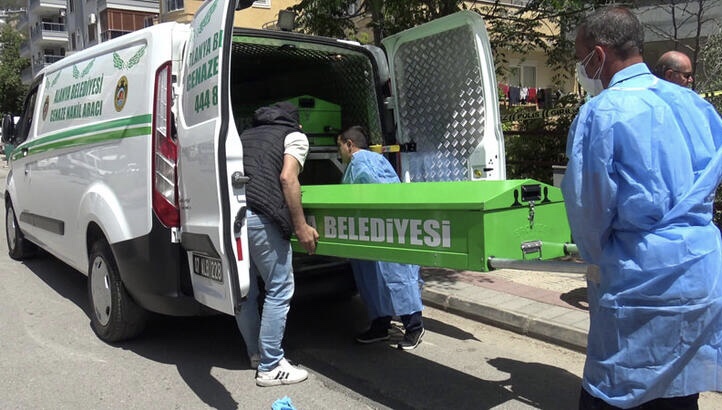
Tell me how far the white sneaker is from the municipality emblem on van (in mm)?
2002

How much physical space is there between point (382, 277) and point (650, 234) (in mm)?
2430

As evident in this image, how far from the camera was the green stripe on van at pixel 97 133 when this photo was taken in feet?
12.6

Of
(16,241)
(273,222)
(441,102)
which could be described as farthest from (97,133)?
(16,241)

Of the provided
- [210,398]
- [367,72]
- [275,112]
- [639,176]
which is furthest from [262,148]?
[639,176]

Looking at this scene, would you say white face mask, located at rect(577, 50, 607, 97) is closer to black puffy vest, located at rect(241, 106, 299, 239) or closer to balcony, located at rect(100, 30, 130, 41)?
black puffy vest, located at rect(241, 106, 299, 239)

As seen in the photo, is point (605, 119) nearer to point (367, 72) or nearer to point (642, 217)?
point (642, 217)

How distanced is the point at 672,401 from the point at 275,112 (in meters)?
2.69

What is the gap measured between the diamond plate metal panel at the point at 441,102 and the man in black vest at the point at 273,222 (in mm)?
1448

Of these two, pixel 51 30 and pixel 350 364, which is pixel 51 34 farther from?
pixel 350 364

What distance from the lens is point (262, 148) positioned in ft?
12.0

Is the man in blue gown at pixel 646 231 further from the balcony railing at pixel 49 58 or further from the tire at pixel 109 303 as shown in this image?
the balcony railing at pixel 49 58

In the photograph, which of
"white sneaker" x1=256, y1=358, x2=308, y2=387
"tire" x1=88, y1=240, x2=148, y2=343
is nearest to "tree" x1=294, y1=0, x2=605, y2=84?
"tire" x1=88, y1=240, x2=148, y2=343

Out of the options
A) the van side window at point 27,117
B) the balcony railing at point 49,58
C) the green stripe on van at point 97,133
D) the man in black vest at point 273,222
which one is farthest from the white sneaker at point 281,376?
the balcony railing at point 49,58

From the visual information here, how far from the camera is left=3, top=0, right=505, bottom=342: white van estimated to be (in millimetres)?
3355
